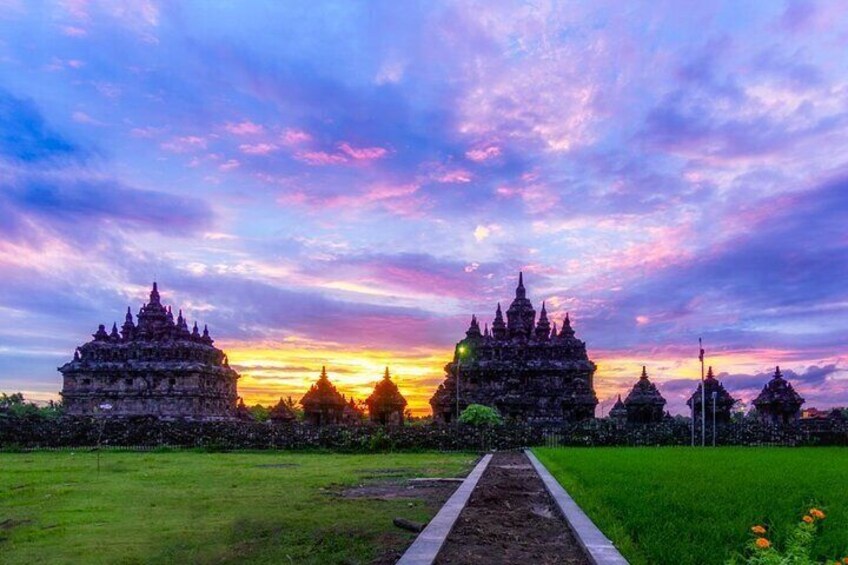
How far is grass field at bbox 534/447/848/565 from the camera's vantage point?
840 cm

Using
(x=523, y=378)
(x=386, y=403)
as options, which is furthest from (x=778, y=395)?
(x=386, y=403)

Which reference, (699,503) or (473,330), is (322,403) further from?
(699,503)

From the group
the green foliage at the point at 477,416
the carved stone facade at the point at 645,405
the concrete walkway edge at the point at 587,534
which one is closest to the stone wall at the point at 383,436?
the green foliage at the point at 477,416

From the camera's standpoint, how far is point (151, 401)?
66.4 m

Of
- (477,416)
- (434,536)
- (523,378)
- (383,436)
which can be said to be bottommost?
(434,536)

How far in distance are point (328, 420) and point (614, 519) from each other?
52481 mm

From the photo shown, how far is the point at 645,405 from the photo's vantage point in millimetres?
60281

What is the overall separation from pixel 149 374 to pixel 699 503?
62153mm

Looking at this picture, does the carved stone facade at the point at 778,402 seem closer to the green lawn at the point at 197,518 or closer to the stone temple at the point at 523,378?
the stone temple at the point at 523,378

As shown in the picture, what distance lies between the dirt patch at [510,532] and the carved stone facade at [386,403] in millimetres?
47776

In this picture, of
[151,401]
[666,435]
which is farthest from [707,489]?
[151,401]

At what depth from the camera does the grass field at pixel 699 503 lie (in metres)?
8.40

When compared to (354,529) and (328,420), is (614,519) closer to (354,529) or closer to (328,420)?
(354,529)

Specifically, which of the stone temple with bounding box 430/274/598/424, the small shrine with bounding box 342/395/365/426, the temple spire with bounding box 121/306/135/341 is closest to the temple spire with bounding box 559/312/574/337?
the stone temple with bounding box 430/274/598/424
